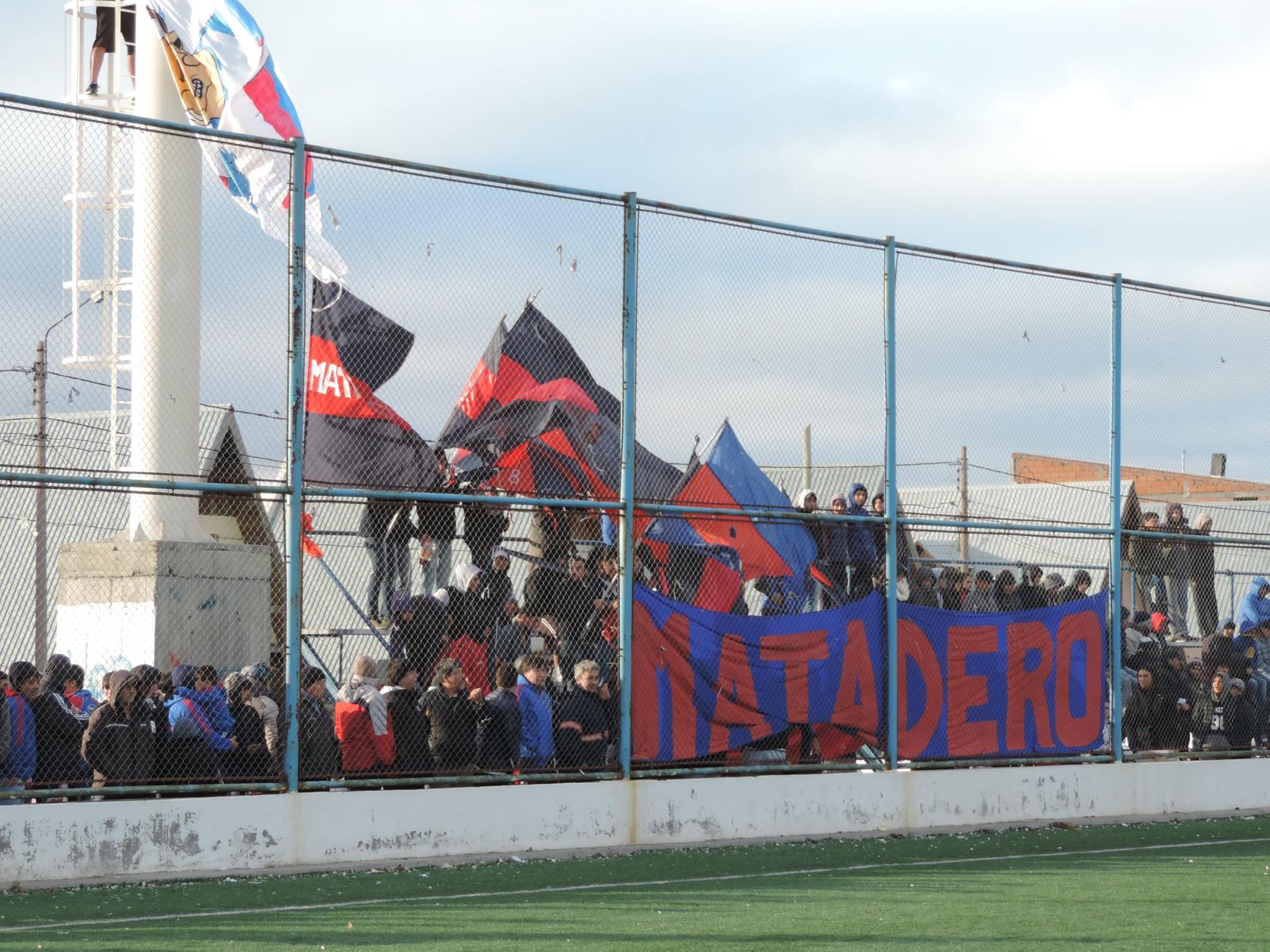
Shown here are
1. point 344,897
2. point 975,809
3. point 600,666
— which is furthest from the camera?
point 975,809

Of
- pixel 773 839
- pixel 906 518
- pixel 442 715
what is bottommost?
pixel 773 839

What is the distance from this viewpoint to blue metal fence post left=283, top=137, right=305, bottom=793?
11.2m

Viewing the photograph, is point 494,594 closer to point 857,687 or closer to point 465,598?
point 465,598

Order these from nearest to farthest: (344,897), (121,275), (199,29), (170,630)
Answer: (344,897) → (170,630) → (199,29) → (121,275)

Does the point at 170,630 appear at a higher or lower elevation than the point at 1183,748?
higher

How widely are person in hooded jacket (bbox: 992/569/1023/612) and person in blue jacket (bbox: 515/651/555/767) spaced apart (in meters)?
4.56

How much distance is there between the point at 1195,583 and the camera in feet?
52.9

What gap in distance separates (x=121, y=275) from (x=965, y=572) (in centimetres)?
1078

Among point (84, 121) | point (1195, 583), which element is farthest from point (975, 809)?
point (84, 121)

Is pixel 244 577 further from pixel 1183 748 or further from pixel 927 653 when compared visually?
pixel 1183 748

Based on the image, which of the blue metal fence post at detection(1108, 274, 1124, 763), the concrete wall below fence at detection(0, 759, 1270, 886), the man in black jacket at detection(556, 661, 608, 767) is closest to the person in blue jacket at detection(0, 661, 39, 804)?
the concrete wall below fence at detection(0, 759, 1270, 886)

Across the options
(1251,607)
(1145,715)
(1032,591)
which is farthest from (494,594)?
(1251,607)

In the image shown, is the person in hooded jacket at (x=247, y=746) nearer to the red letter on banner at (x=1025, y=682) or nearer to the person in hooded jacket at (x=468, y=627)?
the person in hooded jacket at (x=468, y=627)

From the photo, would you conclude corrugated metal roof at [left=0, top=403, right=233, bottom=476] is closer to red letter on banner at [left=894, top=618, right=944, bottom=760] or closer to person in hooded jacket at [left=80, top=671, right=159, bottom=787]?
person in hooded jacket at [left=80, top=671, right=159, bottom=787]
